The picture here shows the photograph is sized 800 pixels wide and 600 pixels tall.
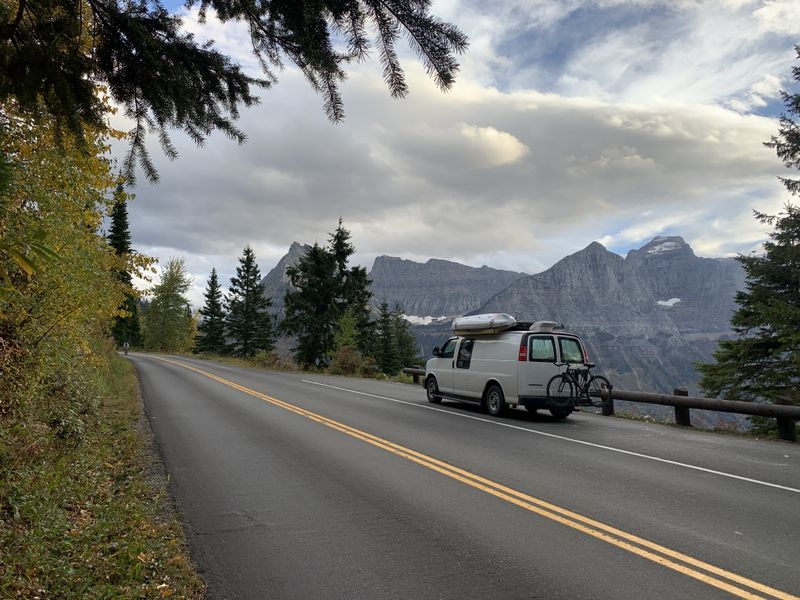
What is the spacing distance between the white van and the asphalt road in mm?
1368

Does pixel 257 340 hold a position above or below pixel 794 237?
below

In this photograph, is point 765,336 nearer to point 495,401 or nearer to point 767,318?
point 767,318

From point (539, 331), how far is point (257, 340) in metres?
59.0

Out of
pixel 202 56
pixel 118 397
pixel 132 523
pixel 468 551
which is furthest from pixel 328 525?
pixel 118 397

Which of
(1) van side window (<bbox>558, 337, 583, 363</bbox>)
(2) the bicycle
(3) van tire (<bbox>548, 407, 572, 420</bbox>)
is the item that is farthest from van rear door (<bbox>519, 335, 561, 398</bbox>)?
(3) van tire (<bbox>548, 407, 572, 420</bbox>)

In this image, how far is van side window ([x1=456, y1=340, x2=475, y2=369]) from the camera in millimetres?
14570

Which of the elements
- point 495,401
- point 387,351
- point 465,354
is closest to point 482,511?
point 495,401

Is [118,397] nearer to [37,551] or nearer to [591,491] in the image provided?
[37,551]

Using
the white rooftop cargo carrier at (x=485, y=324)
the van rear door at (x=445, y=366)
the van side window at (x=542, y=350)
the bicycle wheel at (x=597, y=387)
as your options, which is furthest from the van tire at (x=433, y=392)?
the bicycle wheel at (x=597, y=387)

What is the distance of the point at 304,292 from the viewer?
41125 millimetres

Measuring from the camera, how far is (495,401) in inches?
524

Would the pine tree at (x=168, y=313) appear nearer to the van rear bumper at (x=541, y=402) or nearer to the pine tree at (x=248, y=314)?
the pine tree at (x=248, y=314)

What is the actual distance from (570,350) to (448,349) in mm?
3942

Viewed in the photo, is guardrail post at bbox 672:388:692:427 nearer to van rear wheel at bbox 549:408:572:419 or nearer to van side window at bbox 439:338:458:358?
van rear wheel at bbox 549:408:572:419
